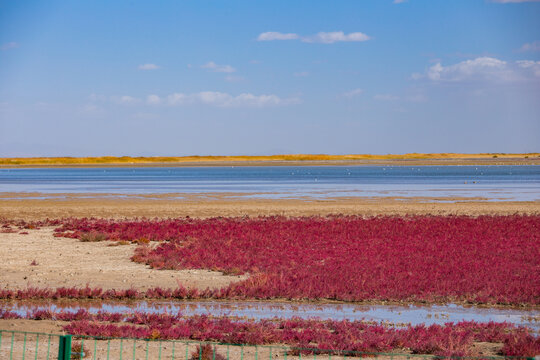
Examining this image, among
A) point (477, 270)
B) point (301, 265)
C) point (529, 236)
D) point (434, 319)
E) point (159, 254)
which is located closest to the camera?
point (434, 319)

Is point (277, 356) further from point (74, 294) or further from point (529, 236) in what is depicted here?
point (529, 236)

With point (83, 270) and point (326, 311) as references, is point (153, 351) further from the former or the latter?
point (83, 270)

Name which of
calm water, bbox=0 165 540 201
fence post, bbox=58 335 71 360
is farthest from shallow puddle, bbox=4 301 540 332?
calm water, bbox=0 165 540 201

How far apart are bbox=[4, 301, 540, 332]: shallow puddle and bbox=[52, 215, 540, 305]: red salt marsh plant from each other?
0.70 m

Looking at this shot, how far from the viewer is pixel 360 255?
981 inches

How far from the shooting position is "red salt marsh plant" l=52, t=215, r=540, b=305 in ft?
63.6

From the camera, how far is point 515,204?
52.9 metres

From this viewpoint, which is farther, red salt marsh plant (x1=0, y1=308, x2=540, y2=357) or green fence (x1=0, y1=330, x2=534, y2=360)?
red salt marsh plant (x1=0, y1=308, x2=540, y2=357)

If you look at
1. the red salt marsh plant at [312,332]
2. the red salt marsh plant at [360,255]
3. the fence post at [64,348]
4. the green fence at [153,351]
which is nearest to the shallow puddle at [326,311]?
the red salt marsh plant at [360,255]

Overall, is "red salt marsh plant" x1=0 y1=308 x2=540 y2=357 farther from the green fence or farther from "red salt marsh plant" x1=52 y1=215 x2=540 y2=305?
"red salt marsh plant" x1=52 y1=215 x2=540 y2=305

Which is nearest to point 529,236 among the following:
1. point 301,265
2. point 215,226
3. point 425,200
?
point 301,265

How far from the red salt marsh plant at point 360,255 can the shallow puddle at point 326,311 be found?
0.70 metres

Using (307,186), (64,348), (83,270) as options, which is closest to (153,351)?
(64,348)

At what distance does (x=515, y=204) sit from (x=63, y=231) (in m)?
33.6
